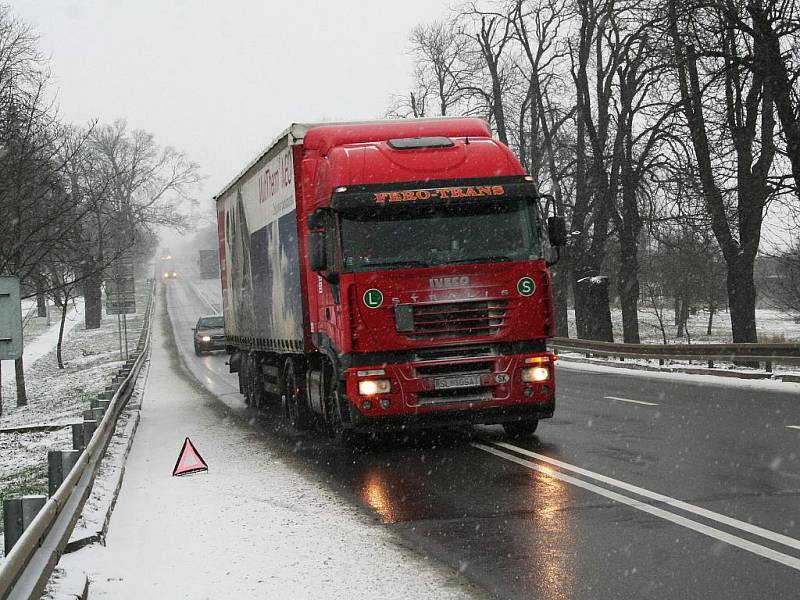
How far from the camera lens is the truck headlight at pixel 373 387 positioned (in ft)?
38.9

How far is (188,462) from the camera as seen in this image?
11.8 metres

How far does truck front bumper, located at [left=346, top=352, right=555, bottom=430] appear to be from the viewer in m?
11.9

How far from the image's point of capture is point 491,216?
1219 centimetres

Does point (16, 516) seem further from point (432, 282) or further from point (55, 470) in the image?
point (432, 282)

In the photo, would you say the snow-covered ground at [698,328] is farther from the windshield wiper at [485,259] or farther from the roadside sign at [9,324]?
the roadside sign at [9,324]

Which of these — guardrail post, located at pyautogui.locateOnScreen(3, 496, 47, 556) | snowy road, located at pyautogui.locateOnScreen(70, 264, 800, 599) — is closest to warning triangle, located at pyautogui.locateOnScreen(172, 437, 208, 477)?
snowy road, located at pyautogui.locateOnScreen(70, 264, 800, 599)

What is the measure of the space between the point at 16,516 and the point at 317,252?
6.17m

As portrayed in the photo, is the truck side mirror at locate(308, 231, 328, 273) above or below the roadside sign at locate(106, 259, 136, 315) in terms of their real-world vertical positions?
below

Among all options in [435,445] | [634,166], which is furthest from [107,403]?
[634,166]

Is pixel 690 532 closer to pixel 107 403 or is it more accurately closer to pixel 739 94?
pixel 107 403

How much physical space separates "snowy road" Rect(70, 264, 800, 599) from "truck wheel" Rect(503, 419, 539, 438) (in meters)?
0.17

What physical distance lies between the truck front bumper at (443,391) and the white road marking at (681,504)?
0.69 metres

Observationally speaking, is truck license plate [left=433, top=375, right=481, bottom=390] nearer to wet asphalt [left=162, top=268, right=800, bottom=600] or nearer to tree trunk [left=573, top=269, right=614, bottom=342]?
wet asphalt [left=162, top=268, right=800, bottom=600]

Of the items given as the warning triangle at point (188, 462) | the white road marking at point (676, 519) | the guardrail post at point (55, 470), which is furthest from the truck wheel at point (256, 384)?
the guardrail post at point (55, 470)
